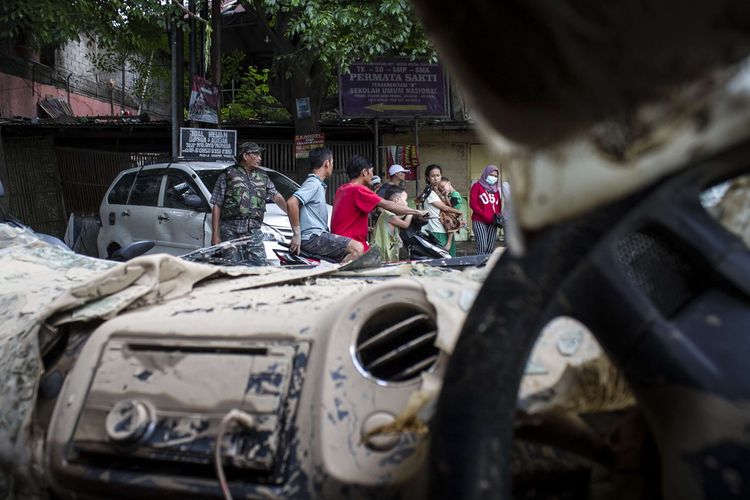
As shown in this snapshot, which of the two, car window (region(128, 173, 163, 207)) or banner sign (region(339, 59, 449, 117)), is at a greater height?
banner sign (region(339, 59, 449, 117))

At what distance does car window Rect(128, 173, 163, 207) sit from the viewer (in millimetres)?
9430

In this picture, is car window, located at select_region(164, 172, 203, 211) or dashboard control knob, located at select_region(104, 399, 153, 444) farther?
car window, located at select_region(164, 172, 203, 211)

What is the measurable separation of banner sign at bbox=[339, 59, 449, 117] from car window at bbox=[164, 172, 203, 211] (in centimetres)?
492

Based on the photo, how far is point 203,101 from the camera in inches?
435

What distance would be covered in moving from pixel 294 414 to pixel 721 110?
1105 mm

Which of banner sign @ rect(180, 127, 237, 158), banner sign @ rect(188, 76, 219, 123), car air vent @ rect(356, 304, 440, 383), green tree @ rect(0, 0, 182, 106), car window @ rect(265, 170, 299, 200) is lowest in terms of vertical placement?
car air vent @ rect(356, 304, 440, 383)

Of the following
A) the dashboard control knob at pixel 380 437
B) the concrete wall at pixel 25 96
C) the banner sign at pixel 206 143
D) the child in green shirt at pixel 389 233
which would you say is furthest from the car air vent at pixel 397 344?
the concrete wall at pixel 25 96

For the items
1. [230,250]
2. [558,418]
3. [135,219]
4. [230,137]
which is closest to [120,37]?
[230,137]

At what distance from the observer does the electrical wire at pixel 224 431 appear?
1.43 meters

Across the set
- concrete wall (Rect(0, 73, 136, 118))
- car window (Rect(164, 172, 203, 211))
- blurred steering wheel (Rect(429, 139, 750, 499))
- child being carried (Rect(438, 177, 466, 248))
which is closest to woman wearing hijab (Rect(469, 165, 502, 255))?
child being carried (Rect(438, 177, 466, 248))

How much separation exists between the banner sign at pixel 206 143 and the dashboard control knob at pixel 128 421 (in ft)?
30.6

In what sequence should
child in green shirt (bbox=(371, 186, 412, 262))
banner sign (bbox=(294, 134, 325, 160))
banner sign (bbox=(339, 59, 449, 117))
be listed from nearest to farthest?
1. child in green shirt (bbox=(371, 186, 412, 262))
2. banner sign (bbox=(294, 134, 325, 160))
3. banner sign (bbox=(339, 59, 449, 117))

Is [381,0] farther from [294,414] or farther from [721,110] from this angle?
[721,110]

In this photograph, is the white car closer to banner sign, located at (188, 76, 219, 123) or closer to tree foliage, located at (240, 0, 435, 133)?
banner sign, located at (188, 76, 219, 123)
